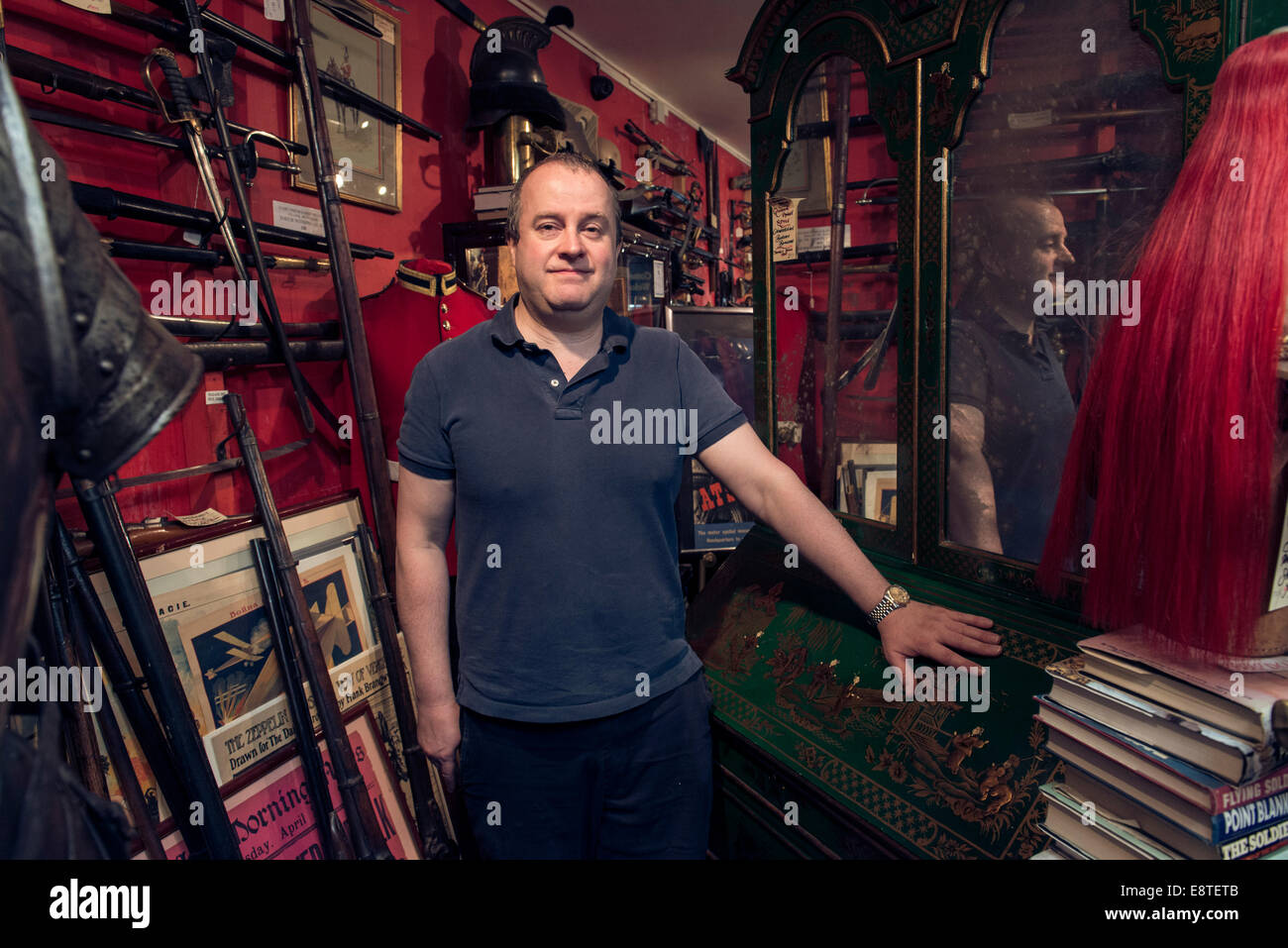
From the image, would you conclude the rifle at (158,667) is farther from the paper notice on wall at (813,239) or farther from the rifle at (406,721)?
the paper notice on wall at (813,239)

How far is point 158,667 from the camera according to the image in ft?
5.32

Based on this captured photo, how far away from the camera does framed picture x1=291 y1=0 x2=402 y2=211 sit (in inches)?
104

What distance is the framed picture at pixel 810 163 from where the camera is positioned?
79.2 inches

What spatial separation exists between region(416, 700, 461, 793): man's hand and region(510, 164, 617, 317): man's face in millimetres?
909

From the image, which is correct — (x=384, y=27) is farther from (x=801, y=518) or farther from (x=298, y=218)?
(x=801, y=518)

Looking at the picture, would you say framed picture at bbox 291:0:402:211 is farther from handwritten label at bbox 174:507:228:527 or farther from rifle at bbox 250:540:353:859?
rifle at bbox 250:540:353:859

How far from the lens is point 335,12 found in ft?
8.94

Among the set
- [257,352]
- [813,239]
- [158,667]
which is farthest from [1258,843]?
[257,352]

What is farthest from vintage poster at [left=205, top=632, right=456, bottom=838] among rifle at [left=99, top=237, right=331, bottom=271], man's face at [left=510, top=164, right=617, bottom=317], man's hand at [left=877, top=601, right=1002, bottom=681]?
man's hand at [left=877, top=601, right=1002, bottom=681]

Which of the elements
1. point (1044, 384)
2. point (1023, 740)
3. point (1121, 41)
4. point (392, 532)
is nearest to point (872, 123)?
point (1121, 41)

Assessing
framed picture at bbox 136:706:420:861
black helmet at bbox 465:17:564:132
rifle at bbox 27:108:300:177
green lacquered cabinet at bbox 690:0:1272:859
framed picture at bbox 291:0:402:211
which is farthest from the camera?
black helmet at bbox 465:17:564:132

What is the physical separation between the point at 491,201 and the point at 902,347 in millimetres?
2177

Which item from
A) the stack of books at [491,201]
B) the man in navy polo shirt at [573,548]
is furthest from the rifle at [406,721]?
the stack of books at [491,201]

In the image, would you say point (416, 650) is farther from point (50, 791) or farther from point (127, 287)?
point (127, 287)
